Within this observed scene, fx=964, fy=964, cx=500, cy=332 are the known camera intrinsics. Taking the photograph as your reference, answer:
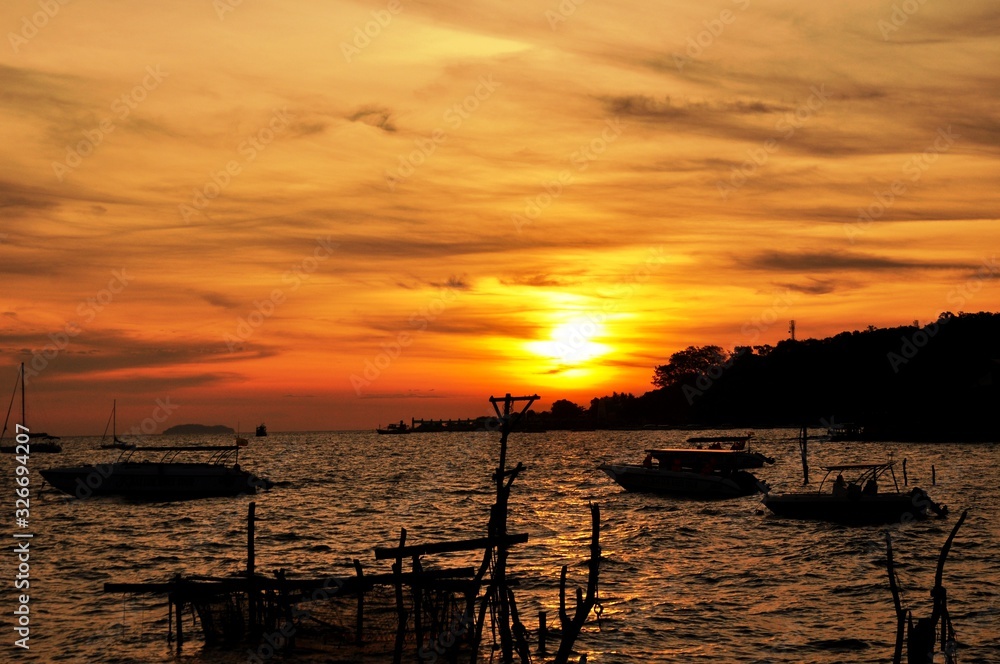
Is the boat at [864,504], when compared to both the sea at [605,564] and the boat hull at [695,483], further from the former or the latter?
the boat hull at [695,483]

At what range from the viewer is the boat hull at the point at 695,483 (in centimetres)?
7012

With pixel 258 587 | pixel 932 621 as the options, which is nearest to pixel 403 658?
pixel 258 587

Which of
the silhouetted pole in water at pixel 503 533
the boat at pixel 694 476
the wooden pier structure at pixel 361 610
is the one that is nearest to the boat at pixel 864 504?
the boat at pixel 694 476

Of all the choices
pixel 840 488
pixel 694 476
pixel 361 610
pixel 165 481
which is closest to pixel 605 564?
pixel 840 488

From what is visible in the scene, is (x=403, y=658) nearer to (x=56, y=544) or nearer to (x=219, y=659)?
(x=219, y=659)

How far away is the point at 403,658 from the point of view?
2481cm

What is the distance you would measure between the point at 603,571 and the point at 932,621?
23.1m

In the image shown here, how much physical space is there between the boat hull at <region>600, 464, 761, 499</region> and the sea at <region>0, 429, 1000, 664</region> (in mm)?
899

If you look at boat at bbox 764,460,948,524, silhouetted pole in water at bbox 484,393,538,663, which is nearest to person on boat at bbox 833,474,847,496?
boat at bbox 764,460,948,524

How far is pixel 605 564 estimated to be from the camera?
42.0 metres

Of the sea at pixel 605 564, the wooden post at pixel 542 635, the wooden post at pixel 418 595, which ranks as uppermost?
the wooden post at pixel 418 595

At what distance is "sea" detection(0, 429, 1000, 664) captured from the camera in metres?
27.2

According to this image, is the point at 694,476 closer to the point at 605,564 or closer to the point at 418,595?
the point at 605,564

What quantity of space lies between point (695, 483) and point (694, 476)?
56 cm
